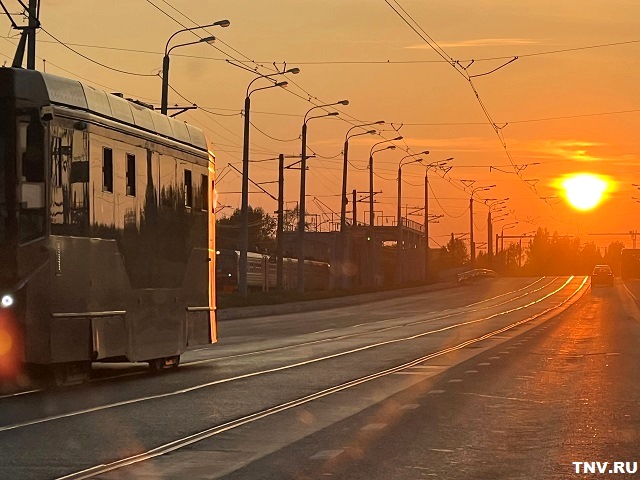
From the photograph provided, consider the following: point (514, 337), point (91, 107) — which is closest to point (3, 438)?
point (91, 107)

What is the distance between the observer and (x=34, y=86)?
15727mm

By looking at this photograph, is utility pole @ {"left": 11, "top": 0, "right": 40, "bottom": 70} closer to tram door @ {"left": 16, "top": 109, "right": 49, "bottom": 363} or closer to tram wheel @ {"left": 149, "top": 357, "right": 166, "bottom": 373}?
tram wheel @ {"left": 149, "top": 357, "right": 166, "bottom": 373}

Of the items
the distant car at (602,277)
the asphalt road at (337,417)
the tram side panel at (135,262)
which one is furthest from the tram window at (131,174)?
the distant car at (602,277)

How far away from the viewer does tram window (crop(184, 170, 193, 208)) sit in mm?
20109

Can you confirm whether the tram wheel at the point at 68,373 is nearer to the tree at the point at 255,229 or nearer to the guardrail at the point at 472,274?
the guardrail at the point at 472,274

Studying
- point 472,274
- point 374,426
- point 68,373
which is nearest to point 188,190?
point 68,373

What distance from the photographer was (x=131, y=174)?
59.2 ft

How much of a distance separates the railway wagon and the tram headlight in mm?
11

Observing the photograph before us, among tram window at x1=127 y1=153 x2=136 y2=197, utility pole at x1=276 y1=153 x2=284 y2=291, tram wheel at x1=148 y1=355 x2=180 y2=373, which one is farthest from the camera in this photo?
utility pole at x1=276 y1=153 x2=284 y2=291

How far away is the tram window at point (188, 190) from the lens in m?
20.1

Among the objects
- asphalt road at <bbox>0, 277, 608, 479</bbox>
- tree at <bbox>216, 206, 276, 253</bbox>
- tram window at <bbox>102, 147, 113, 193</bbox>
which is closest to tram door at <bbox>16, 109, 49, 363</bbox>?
asphalt road at <bbox>0, 277, 608, 479</bbox>

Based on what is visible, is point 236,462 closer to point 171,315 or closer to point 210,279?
point 171,315

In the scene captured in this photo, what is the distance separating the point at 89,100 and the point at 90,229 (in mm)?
1620

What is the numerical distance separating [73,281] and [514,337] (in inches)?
739
